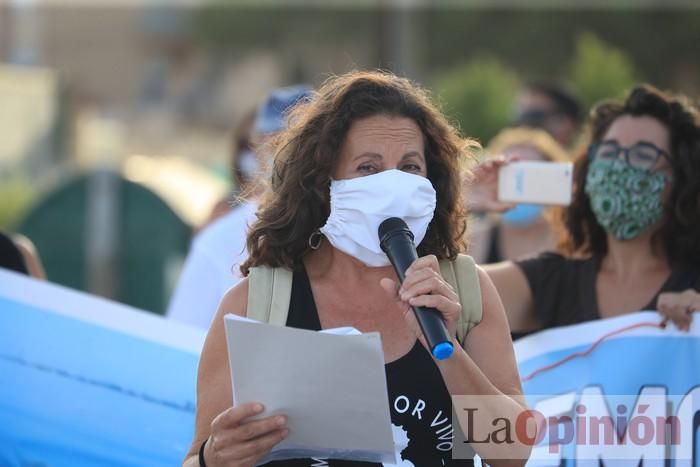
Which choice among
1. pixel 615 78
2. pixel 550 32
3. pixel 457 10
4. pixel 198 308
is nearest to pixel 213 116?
pixel 457 10

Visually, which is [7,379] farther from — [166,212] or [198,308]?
[166,212]

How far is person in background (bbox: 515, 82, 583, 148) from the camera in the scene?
794 cm

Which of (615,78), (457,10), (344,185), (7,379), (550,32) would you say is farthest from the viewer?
(457,10)

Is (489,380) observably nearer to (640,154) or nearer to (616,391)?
(616,391)

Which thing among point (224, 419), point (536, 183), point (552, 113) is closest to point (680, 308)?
point (536, 183)

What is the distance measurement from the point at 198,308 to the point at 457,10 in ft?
131

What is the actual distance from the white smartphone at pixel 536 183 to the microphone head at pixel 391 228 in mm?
1439

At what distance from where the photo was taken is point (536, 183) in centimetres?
431

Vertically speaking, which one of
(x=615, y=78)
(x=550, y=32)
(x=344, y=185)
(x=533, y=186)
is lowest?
(x=344, y=185)

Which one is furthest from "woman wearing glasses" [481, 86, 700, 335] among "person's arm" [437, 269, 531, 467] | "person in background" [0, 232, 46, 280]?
"person in background" [0, 232, 46, 280]

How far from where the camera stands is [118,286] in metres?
11.0

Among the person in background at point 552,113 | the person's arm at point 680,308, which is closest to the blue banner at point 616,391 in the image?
the person's arm at point 680,308

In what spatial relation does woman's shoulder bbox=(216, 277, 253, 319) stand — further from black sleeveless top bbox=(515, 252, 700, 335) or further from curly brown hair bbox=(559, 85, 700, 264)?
curly brown hair bbox=(559, 85, 700, 264)

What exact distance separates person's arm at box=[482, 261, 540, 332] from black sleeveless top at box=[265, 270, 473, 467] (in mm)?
1280
